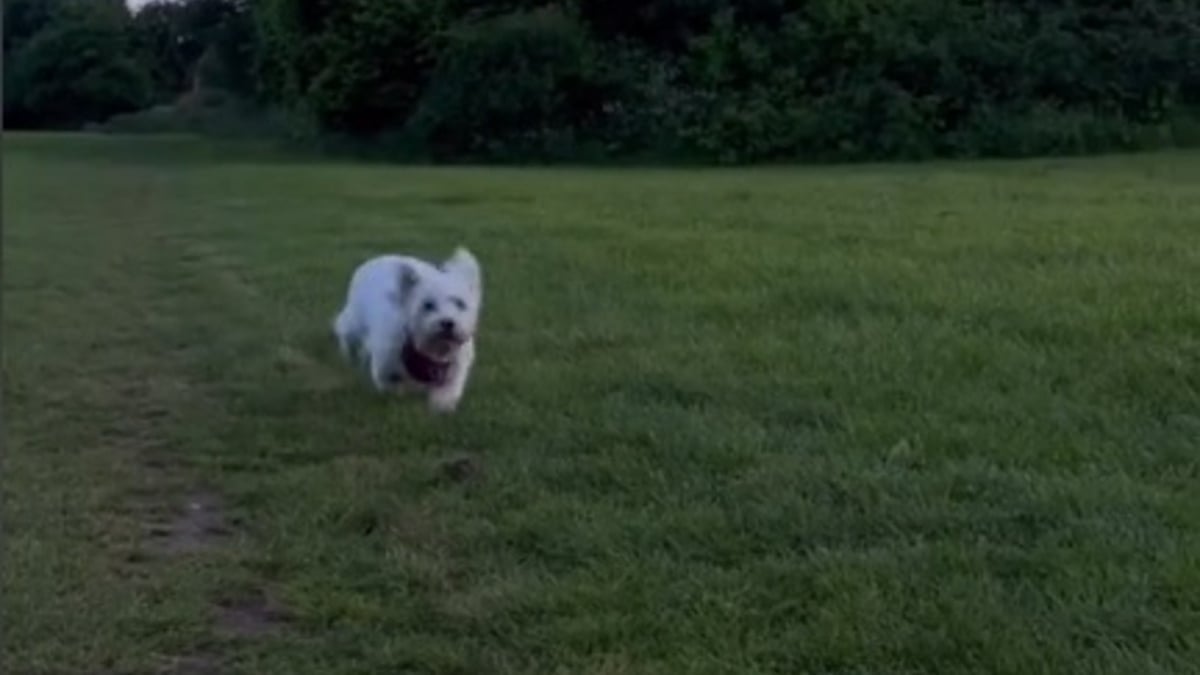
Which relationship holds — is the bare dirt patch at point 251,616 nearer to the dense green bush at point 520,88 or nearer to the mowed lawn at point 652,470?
the mowed lawn at point 652,470

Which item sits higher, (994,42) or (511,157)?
(994,42)

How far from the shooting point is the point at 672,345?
637 cm

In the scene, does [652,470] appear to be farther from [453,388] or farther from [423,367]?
[423,367]

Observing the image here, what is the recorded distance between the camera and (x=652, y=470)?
457cm

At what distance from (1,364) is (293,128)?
74.2 ft

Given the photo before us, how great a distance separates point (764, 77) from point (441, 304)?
59.4ft

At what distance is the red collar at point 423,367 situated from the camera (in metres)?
5.71

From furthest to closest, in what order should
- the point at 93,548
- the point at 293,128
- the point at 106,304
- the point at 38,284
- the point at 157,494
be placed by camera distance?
the point at 293,128, the point at 38,284, the point at 106,304, the point at 157,494, the point at 93,548

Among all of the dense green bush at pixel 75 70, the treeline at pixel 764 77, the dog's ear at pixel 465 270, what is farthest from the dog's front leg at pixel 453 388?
the treeline at pixel 764 77

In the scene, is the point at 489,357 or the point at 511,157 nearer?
the point at 489,357

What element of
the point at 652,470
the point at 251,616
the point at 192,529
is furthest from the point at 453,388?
the point at 251,616

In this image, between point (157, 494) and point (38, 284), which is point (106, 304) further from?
point (157, 494)

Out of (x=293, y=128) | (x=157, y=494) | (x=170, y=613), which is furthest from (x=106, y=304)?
(x=293, y=128)

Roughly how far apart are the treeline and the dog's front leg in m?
15.7
